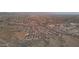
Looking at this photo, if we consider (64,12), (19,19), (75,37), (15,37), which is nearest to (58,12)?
(64,12)

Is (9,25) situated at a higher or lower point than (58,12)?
lower

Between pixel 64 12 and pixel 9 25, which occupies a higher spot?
pixel 64 12
